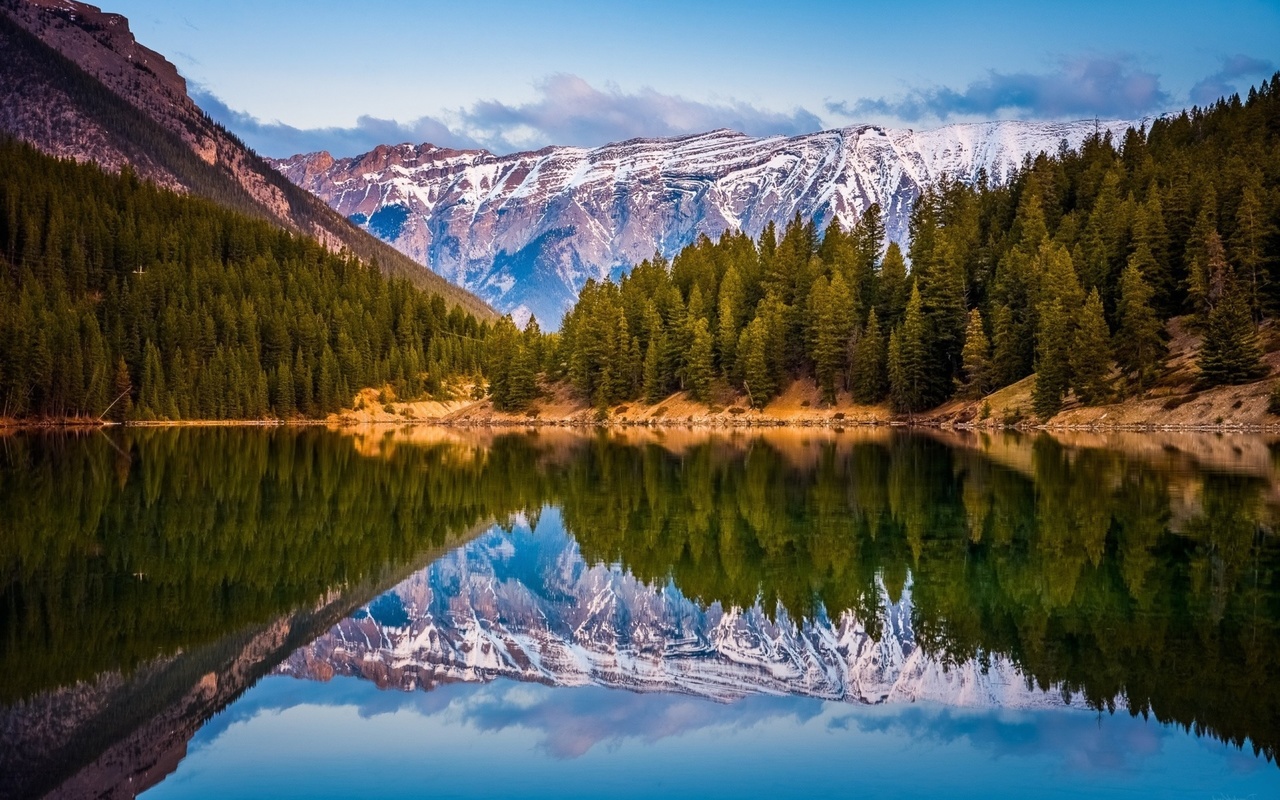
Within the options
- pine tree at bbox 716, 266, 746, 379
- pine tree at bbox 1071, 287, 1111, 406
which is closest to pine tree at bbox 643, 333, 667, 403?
pine tree at bbox 716, 266, 746, 379

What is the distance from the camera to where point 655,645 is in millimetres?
22234

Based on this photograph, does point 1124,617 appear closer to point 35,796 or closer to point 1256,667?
point 1256,667

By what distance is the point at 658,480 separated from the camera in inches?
2124

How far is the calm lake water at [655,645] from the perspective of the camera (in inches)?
598

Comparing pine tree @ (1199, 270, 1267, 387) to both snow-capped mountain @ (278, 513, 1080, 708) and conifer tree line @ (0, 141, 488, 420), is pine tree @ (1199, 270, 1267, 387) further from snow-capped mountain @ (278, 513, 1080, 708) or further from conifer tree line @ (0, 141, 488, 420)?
conifer tree line @ (0, 141, 488, 420)

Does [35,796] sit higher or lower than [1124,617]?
lower

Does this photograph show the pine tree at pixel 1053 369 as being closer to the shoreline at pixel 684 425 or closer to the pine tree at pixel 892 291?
the shoreline at pixel 684 425

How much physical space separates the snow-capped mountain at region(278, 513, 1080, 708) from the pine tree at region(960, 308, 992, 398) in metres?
82.8

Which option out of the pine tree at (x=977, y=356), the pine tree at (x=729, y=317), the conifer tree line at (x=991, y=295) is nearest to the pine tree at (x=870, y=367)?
the conifer tree line at (x=991, y=295)

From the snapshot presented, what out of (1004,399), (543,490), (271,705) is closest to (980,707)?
(271,705)

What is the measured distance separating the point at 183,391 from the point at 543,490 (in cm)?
11750

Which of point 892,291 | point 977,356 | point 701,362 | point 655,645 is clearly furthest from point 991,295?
point 655,645

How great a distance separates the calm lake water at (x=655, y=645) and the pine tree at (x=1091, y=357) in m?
47.3

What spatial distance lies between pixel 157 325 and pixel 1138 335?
135m
